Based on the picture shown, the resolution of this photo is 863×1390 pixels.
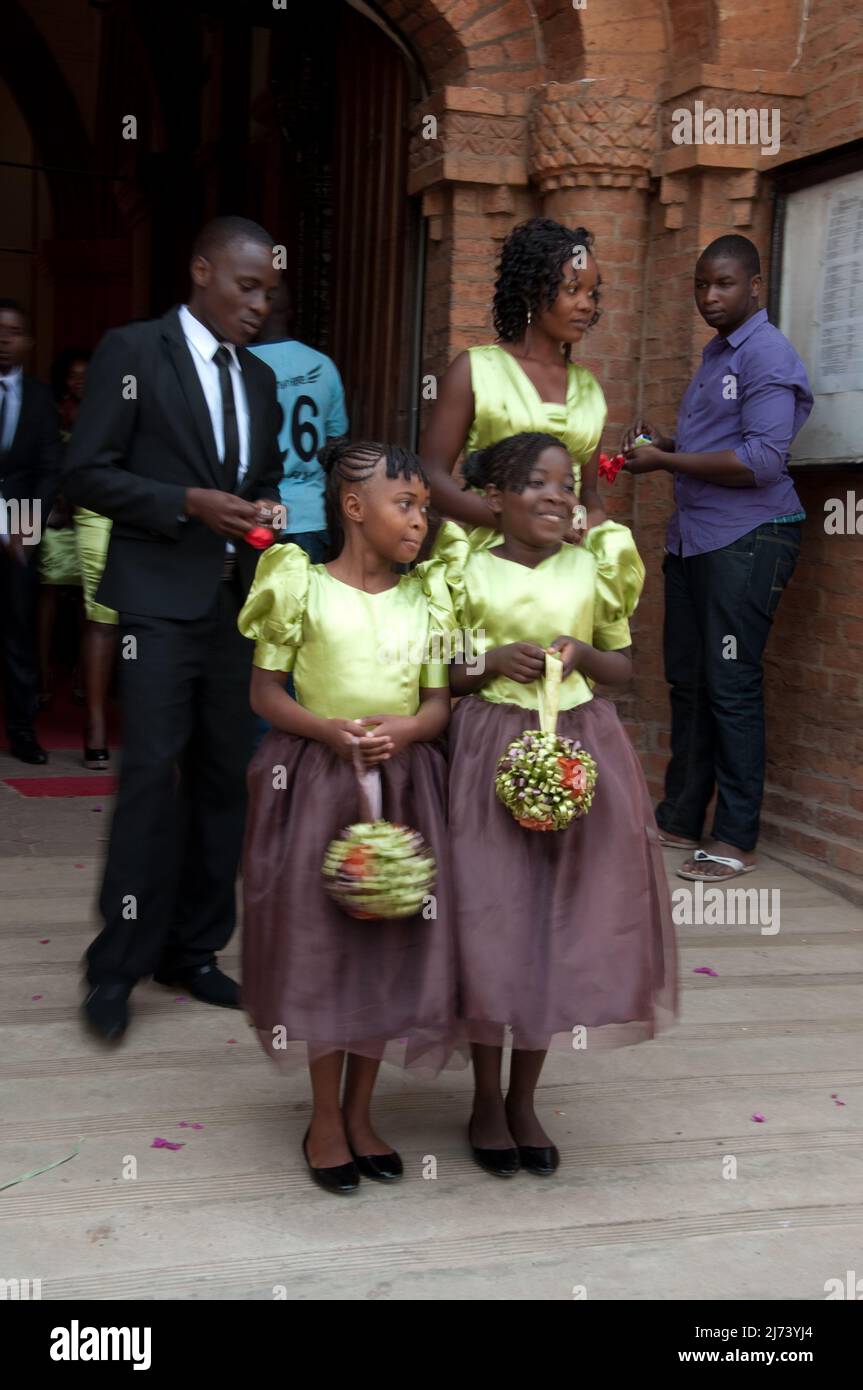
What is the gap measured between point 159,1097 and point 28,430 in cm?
419

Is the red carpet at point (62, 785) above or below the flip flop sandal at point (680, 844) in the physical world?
below

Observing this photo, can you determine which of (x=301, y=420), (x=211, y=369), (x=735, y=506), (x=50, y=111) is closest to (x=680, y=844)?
(x=735, y=506)

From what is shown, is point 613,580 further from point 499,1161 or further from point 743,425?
point 743,425

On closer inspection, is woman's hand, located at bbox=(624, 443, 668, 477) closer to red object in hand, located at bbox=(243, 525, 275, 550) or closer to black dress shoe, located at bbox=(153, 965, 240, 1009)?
red object in hand, located at bbox=(243, 525, 275, 550)

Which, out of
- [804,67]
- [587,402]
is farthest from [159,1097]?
[804,67]

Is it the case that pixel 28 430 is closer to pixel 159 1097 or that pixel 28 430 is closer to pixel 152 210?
pixel 159 1097

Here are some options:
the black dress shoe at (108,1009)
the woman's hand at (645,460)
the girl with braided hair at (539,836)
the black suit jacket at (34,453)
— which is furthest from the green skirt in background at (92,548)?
the girl with braided hair at (539,836)

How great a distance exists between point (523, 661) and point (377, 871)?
541 millimetres

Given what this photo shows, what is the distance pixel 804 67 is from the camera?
6207 millimetres

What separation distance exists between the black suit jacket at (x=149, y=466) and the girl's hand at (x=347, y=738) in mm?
1018

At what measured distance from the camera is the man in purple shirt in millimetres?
5574

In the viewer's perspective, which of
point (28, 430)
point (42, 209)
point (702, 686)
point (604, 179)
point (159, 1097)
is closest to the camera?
point (159, 1097)

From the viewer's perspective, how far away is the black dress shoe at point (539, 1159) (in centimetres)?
330

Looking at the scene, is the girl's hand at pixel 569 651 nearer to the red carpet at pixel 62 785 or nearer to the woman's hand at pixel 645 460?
the woman's hand at pixel 645 460
